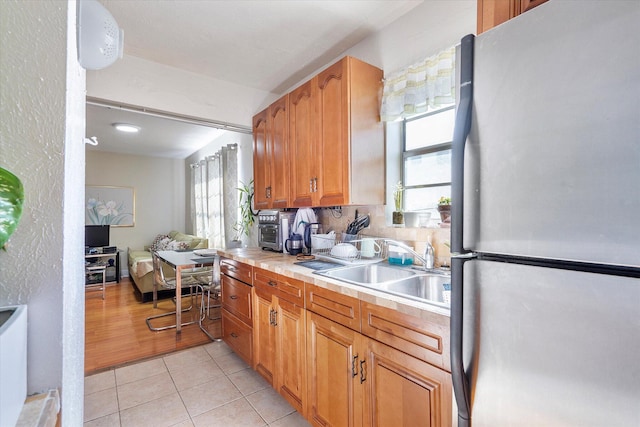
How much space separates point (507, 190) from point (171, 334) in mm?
3379

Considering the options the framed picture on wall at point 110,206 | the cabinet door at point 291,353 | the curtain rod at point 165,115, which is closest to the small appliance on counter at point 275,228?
the cabinet door at point 291,353

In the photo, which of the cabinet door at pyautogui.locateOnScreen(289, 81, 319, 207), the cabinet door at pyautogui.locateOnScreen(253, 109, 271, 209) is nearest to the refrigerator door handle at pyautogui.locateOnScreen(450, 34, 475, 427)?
the cabinet door at pyautogui.locateOnScreen(289, 81, 319, 207)

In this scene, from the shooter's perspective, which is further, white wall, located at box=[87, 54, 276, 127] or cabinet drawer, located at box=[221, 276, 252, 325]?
white wall, located at box=[87, 54, 276, 127]

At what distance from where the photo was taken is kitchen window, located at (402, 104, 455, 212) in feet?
6.22

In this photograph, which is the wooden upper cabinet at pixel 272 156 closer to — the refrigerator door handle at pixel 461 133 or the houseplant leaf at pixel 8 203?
the refrigerator door handle at pixel 461 133

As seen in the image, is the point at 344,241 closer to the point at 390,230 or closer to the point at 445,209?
the point at 390,230

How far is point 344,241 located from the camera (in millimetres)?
2271

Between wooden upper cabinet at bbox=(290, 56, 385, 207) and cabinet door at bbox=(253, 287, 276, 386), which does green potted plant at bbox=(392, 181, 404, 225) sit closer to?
wooden upper cabinet at bbox=(290, 56, 385, 207)

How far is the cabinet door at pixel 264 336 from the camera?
1.92 meters

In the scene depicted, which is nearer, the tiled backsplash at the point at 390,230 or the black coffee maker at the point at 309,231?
the tiled backsplash at the point at 390,230

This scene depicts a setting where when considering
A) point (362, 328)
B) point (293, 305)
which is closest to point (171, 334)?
point (293, 305)

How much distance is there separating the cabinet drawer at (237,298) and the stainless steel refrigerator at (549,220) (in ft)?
5.51

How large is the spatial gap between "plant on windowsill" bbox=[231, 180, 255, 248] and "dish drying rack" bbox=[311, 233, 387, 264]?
1.33 metres

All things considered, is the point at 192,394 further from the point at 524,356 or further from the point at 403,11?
the point at 403,11
